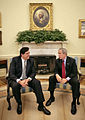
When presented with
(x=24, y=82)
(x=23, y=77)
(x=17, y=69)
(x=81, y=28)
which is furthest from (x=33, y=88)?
(x=81, y=28)

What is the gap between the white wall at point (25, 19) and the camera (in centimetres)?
504

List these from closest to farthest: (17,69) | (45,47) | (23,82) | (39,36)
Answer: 1. (23,82)
2. (17,69)
3. (39,36)
4. (45,47)

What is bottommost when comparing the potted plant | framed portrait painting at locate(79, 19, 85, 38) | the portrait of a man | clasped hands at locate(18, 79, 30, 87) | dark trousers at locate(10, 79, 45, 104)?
dark trousers at locate(10, 79, 45, 104)

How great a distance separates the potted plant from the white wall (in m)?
0.32

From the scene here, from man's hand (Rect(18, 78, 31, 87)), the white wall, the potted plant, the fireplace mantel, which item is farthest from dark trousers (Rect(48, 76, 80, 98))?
the white wall

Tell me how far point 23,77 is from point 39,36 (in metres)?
2.25

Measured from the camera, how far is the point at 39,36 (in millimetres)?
4828

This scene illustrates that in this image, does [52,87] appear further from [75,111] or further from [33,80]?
[75,111]

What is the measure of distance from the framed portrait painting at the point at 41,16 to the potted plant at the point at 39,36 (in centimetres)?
26

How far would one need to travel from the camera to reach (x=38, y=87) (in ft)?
8.64

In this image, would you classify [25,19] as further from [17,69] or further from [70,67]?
[70,67]

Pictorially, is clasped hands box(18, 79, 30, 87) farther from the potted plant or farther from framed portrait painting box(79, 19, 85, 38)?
framed portrait painting box(79, 19, 85, 38)

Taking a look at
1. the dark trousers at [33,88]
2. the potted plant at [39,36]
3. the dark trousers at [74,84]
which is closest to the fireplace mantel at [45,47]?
the potted plant at [39,36]

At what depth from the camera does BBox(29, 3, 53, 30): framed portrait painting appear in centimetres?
504
